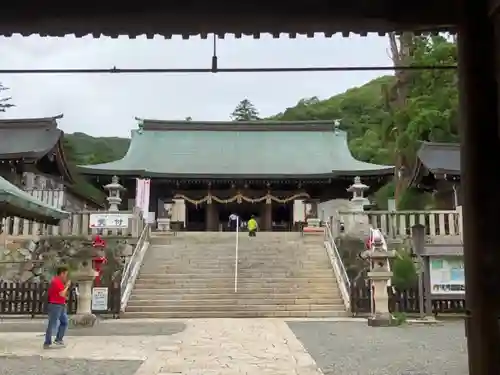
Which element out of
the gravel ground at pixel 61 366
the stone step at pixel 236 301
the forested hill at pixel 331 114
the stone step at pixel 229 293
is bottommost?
the gravel ground at pixel 61 366

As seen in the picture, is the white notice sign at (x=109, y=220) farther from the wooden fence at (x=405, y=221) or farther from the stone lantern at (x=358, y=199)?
the stone lantern at (x=358, y=199)

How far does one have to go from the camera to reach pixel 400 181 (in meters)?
33.4

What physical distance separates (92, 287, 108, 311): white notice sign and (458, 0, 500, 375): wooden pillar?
39.4ft

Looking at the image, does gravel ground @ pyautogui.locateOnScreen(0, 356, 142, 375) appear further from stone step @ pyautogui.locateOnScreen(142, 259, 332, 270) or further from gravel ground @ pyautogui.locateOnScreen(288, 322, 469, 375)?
stone step @ pyautogui.locateOnScreen(142, 259, 332, 270)

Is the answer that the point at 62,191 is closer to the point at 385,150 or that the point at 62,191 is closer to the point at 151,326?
the point at 151,326

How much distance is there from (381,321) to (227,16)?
1018cm

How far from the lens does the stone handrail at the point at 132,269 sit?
1655 centimetres

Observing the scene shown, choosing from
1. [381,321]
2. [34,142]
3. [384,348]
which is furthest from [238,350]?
[34,142]

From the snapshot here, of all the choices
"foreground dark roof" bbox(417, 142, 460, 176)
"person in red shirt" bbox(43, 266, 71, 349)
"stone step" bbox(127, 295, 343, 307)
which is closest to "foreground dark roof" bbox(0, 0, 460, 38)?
"person in red shirt" bbox(43, 266, 71, 349)

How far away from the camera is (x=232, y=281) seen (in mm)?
18078

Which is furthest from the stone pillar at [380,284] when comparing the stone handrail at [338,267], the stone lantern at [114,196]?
the stone lantern at [114,196]

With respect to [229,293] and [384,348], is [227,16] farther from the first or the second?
[229,293]

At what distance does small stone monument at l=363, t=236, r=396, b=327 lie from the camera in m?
13.7

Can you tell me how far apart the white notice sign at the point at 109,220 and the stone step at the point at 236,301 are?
198 inches
